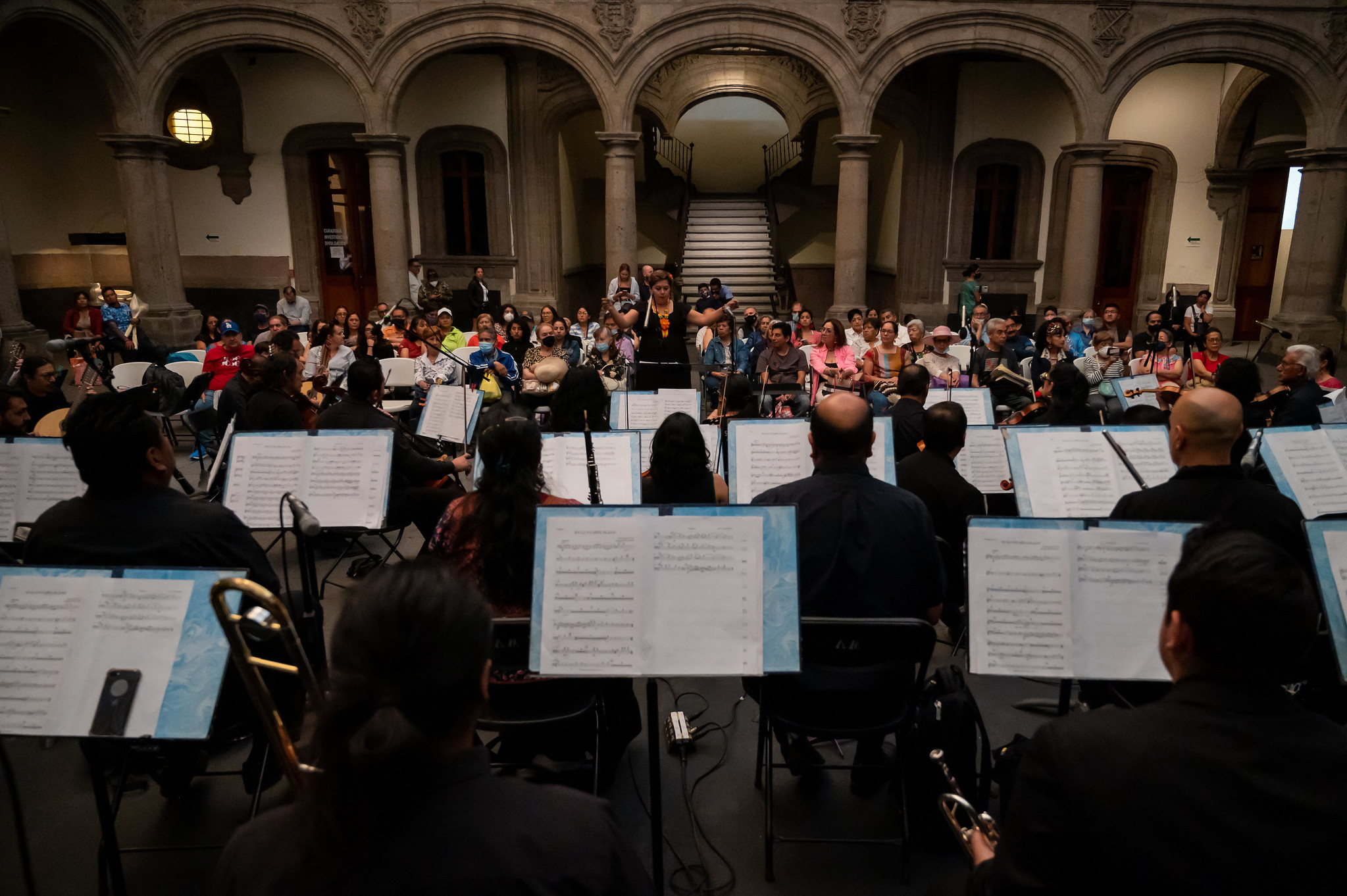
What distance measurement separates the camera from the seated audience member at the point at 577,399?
521cm

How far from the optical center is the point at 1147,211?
16.7 meters

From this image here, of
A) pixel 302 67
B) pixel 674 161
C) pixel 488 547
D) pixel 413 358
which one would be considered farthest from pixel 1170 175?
pixel 488 547

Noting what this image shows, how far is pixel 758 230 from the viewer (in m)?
19.3

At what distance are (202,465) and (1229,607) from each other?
8.10 m

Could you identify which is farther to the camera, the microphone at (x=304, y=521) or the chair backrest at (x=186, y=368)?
the chair backrest at (x=186, y=368)

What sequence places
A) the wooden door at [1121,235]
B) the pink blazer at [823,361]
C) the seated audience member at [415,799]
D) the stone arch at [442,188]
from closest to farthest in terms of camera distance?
the seated audience member at [415,799]
the pink blazer at [823,361]
the stone arch at [442,188]
the wooden door at [1121,235]

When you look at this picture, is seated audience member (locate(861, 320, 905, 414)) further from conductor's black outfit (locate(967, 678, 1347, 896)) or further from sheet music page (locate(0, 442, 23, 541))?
conductor's black outfit (locate(967, 678, 1347, 896))

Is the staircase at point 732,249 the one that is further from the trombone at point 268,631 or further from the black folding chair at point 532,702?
the trombone at point 268,631

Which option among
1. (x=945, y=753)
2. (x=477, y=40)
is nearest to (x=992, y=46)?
(x=477, y=40)

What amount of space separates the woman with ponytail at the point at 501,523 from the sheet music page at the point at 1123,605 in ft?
5.76

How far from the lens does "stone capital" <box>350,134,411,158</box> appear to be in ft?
42.5

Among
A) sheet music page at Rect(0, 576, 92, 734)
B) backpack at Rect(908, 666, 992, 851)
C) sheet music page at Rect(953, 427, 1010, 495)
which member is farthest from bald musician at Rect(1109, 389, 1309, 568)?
sheet music page at Rect(0, 576, 92, 734)

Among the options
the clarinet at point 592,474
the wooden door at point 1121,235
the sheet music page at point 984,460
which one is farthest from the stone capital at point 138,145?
the wooden door at point 1121,235

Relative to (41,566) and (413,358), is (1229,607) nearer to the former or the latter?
(41,566)
